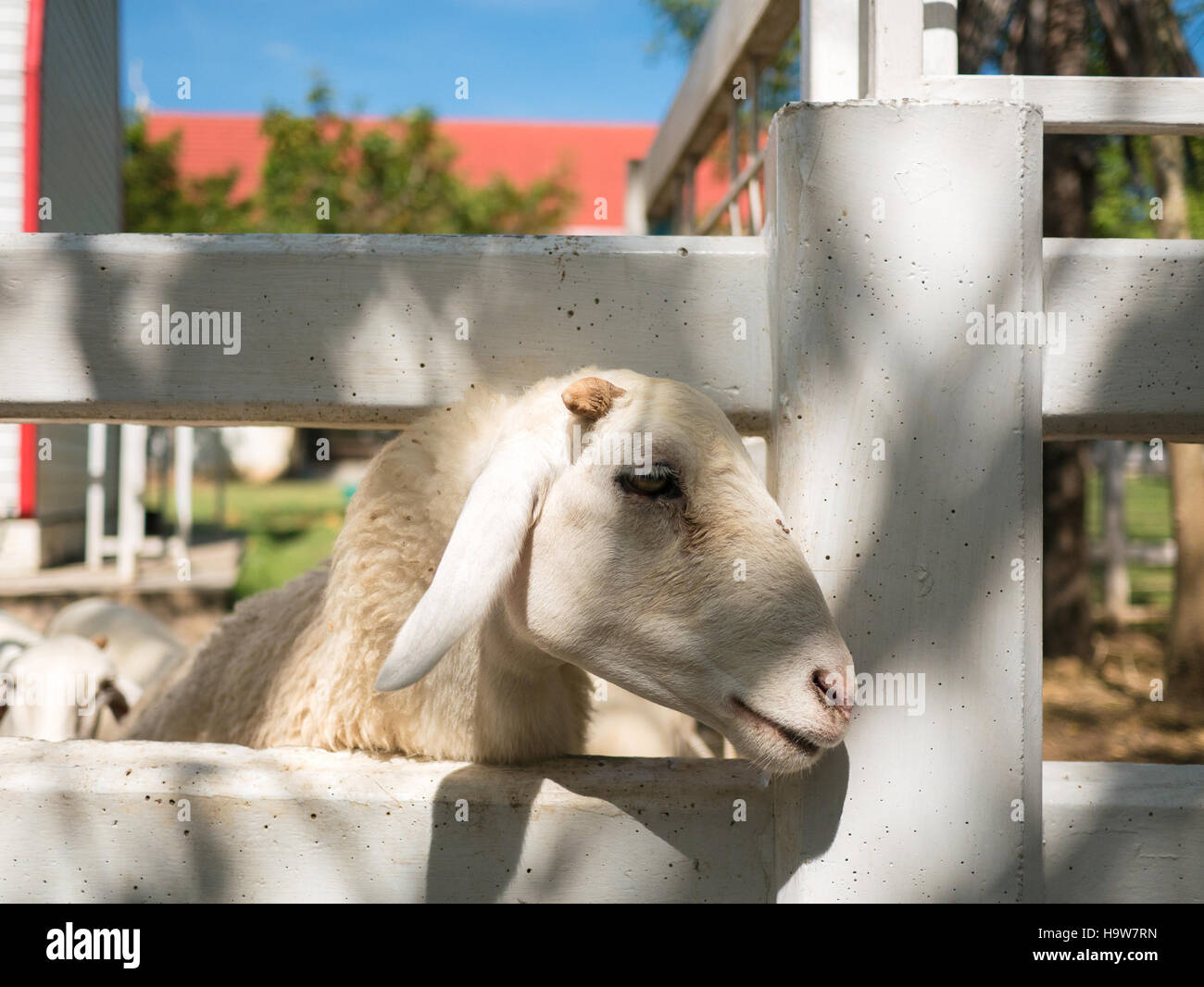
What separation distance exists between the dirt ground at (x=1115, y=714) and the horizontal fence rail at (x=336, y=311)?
4.47 m

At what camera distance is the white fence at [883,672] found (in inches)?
75.4

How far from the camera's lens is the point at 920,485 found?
6.33 feet

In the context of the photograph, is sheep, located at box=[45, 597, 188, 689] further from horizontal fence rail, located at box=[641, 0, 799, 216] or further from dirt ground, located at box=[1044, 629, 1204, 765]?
dirt ground, located at box=[1044, 629, 1204, 765]

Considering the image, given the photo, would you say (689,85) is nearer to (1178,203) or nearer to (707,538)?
(1178,203)

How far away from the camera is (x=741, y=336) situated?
81.5 inches

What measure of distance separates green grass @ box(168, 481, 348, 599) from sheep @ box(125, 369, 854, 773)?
84cm

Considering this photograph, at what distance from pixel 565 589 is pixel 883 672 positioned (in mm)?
663

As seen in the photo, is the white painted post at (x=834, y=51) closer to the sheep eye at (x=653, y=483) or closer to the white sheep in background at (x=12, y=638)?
the sheep eye at (x=653, y=483)

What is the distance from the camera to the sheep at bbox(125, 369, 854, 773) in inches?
66.2

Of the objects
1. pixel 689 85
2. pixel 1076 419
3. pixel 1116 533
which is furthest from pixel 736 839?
pixel 1116 533


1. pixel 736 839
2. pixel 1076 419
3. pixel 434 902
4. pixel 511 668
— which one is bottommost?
pixel 434 902

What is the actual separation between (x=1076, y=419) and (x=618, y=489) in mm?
997

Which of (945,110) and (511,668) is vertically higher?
(945,110)

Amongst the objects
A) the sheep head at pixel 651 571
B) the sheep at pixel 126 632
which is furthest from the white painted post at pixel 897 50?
the sheep at pixel 126 632
